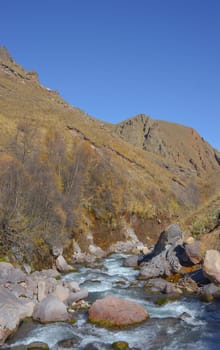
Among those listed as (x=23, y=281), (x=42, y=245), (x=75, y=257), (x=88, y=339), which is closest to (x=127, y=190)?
(x=75, y=257)

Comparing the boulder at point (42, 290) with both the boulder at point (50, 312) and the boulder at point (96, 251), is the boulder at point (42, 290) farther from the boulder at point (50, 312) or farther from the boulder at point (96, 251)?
the boulder at point (96, 251)

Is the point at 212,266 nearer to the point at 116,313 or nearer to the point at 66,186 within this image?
the point at 116,313

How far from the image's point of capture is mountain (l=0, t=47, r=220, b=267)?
25.5 metres

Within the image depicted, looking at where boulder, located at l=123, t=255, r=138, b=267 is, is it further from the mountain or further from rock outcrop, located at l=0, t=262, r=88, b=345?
rock outcrop, located at l=0, t=262, r=88, b=345

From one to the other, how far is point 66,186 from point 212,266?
24353 millimetres

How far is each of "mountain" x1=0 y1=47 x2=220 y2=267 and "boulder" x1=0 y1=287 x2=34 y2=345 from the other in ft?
21.8

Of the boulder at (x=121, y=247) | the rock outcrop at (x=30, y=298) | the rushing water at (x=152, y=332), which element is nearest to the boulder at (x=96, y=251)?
the boulder at (x=121, y=247)

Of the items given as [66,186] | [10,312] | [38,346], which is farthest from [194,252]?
[66,186]

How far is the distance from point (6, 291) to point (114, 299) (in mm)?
4895

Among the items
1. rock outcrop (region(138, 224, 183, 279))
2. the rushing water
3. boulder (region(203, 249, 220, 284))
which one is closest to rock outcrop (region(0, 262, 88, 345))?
the rushing water

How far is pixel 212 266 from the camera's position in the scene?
18.6 meters

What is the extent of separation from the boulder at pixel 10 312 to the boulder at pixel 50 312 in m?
0.45

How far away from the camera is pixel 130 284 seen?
22172mm

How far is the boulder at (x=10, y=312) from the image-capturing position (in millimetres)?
13013
